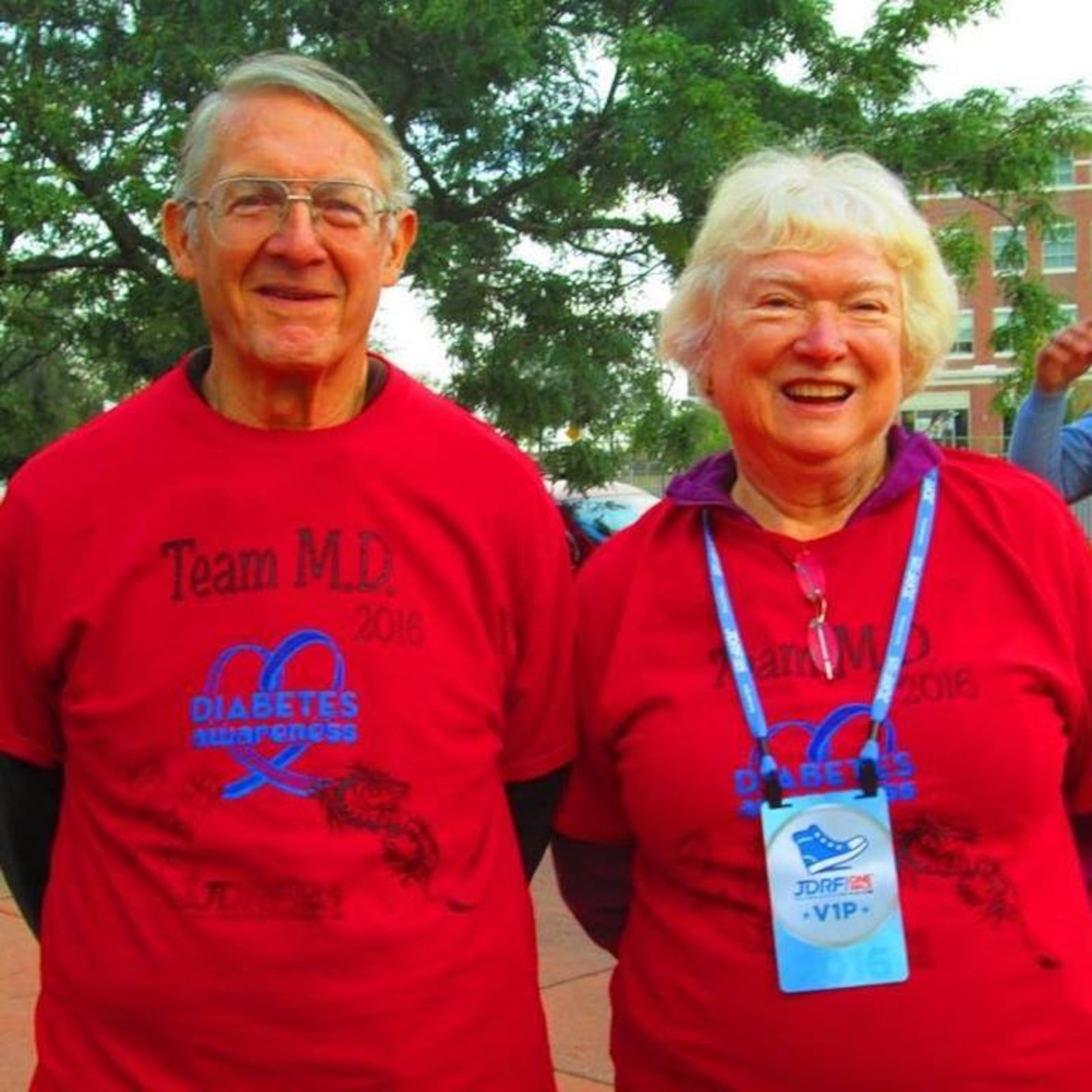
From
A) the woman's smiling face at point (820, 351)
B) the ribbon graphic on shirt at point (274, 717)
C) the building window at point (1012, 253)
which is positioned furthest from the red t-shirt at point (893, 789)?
the building window at point (1012, 253)

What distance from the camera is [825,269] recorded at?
2359 millimetres

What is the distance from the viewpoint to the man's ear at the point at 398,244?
7.78ft

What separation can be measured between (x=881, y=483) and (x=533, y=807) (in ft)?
2.46

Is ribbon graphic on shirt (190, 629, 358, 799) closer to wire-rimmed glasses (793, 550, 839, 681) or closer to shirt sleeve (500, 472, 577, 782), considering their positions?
shirt sleeve (500, 472, 577, 782)

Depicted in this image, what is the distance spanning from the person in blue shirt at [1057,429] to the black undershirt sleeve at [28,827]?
267cm

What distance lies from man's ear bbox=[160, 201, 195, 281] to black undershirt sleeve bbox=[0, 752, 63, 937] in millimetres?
770

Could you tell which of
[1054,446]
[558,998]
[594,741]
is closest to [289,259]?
[594,741]

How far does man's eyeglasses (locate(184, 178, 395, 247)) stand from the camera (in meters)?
2.23

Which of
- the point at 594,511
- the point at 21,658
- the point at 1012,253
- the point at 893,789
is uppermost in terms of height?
the point at 1012,253

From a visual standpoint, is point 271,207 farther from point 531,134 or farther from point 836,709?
point 531,134

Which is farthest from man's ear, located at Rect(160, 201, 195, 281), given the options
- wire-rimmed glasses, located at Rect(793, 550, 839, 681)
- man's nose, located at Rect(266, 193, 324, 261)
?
wire-rimmed glasses, located at Rect(793, 550, 839, 681)

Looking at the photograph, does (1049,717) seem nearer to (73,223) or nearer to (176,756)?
(176,756)

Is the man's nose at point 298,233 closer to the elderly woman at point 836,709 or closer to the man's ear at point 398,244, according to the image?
the man's ear at point 398,244

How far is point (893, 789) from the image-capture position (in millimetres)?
2139
